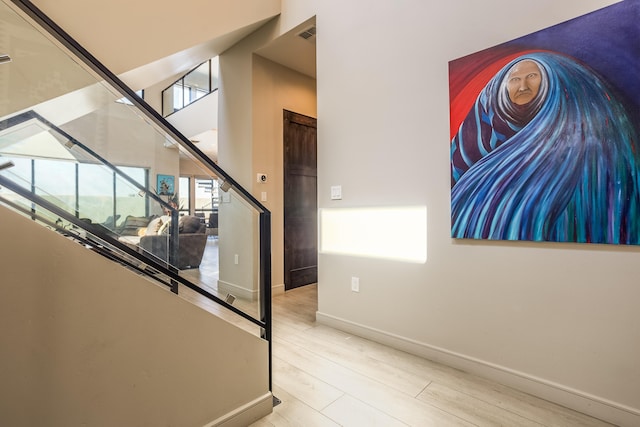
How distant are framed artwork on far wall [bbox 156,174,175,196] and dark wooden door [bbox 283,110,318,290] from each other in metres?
1.72

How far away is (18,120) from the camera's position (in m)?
1.25

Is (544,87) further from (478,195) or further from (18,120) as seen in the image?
(18,120)

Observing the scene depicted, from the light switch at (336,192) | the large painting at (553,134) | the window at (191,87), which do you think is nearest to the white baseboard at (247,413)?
the large painting at (553,134)

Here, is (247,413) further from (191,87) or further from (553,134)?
(191,87)

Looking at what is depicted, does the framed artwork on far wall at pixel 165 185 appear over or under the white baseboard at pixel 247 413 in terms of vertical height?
over

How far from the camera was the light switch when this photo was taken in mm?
2856

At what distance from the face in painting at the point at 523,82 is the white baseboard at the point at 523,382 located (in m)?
1.66

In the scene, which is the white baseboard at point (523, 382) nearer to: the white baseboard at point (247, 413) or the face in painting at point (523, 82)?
the white baseboard at point (247, 413)

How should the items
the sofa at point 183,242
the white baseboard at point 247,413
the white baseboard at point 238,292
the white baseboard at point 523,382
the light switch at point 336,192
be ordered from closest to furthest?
the white baseboard at point 247,413 → the white baseboard at point 523,382 → the white baseboard at point 238,292 → the sofa at point 183,242 → the light switch at point 336,192

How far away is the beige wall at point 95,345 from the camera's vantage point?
0.96m

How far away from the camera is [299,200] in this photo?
14.3 ft

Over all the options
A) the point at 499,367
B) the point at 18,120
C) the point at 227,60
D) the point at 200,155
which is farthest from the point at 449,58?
the point at 227,60

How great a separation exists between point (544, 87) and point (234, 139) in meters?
3.41

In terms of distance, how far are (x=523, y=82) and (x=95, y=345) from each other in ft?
8.15
